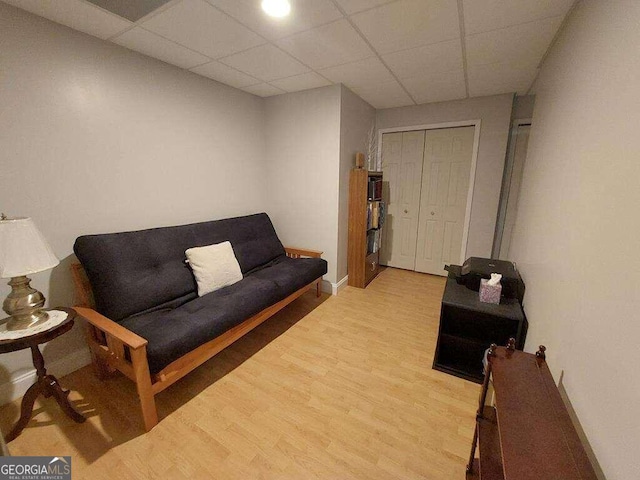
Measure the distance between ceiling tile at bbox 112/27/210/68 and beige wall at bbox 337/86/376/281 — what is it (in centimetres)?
138

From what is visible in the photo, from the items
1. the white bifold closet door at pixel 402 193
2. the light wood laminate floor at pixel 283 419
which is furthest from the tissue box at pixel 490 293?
the white bifold closet door at pixel 402 193

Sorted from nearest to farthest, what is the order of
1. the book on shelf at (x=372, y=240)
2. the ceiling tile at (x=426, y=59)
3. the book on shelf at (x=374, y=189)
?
the ceiling tile at (x=426, y=59)
the book on shelf at (x=374, y=189)
the book on shelf at (x=372, y=240)

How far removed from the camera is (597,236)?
911 millimetres

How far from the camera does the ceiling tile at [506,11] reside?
4.58 ft

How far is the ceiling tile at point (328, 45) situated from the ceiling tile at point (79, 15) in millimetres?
1010

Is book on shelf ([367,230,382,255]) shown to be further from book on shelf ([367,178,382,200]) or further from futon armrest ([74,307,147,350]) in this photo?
futon armrest ([74,307,147,350])

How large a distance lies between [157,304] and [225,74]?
207 cm

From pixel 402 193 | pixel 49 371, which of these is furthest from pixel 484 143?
pixel 49 371

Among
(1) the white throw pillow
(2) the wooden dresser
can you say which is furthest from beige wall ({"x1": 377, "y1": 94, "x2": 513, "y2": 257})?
(1) the white throw pillow

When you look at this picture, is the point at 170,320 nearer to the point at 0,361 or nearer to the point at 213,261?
the point at 213,261

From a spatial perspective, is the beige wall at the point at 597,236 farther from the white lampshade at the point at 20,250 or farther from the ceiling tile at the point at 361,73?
the white lampshade at the point at 20,250

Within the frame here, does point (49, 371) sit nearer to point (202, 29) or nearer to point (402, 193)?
point (202, 29)

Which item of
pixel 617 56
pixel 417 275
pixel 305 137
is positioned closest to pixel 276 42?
pixel 305 137

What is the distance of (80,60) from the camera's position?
66.6 inches
